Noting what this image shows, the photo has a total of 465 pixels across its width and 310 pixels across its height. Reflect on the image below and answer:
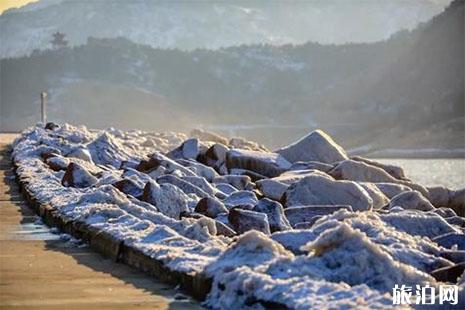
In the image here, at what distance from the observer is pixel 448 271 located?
6.39 m

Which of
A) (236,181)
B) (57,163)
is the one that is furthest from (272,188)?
(57,163)

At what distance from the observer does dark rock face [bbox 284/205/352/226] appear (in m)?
11.3

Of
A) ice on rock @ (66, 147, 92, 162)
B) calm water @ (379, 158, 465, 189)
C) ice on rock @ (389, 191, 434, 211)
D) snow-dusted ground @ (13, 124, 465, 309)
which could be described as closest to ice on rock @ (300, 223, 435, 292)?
snow-dusted ground @ (13, 124, 465, 309)

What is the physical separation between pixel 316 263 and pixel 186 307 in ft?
2.33

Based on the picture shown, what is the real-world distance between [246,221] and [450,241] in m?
1.95

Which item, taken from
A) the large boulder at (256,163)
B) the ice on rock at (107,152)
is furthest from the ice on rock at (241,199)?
the ice on rock at (107,152)

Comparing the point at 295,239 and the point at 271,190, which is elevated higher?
the point at 295,239

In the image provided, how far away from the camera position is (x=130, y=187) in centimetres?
1188

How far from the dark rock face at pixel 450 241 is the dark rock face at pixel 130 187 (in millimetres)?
3980

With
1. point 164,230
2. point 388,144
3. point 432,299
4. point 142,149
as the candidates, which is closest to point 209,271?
point 432,299

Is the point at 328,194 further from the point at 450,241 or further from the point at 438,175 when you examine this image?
the point at 438,175

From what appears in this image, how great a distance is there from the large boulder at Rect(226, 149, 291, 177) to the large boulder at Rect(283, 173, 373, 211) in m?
5.65

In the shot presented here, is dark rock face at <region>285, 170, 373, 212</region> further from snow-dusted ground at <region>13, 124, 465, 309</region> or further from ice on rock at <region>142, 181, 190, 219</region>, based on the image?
ice on rock at <region>142, 181, 190, 219</region>

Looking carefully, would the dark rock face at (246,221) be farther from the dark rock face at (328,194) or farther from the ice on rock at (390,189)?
the ice on rock at (390,189)
